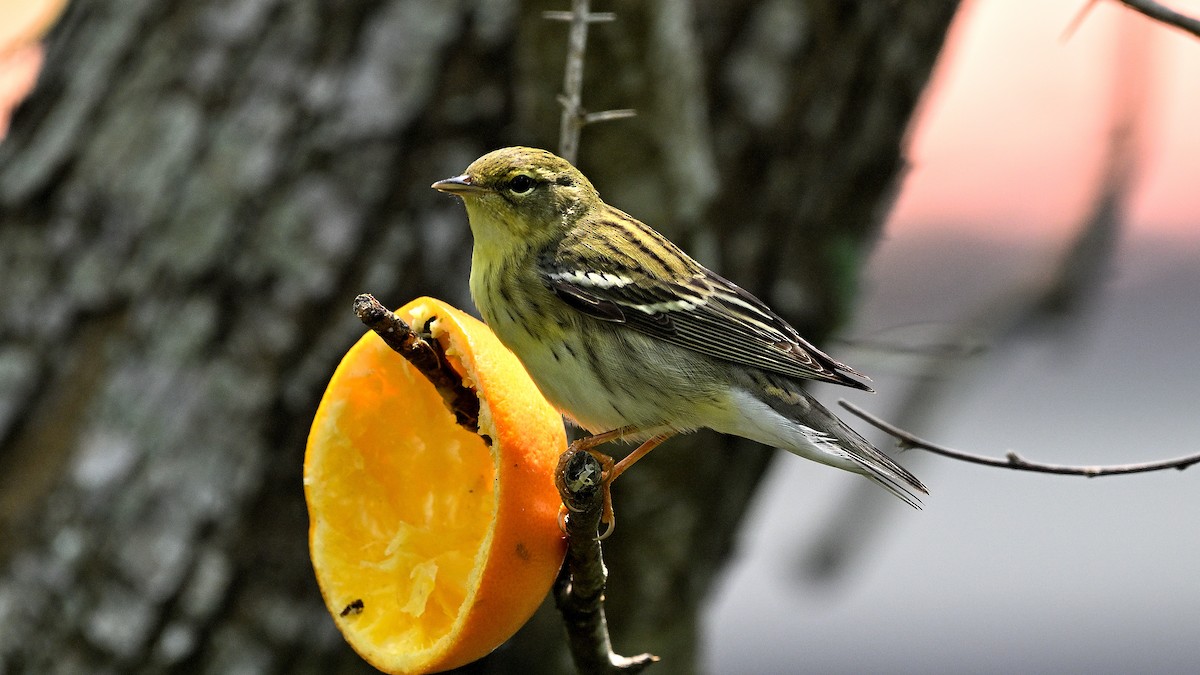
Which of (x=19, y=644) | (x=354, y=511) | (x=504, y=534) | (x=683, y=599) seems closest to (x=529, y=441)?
(x=504, y=534)

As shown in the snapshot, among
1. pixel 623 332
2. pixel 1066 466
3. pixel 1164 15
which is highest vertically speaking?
pixel 1164 15

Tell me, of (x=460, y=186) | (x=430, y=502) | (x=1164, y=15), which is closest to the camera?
(x=1164, y=15)

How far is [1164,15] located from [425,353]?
4.79 feet

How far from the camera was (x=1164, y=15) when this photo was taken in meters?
2.25

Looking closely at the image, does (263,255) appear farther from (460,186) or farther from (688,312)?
(688,312)

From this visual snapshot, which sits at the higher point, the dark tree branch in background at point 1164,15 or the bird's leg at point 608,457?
the dark tree branch in background at point 1164,15

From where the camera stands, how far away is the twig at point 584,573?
225 cm

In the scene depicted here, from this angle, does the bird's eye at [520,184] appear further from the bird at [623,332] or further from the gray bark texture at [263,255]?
the gray bark texture at [263,255]

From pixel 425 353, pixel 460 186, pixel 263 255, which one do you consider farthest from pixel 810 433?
pixel 263 255

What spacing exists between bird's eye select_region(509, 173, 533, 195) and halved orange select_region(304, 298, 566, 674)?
45cm

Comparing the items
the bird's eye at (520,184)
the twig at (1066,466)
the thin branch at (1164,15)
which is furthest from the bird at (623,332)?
the thin branch at (1164,15)

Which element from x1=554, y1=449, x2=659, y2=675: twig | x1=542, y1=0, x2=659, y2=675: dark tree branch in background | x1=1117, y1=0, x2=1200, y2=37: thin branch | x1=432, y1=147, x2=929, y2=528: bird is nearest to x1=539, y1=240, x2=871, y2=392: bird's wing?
x1=432, y1=147, x2=929, y2=528: bird

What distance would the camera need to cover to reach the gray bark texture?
12.8 feet

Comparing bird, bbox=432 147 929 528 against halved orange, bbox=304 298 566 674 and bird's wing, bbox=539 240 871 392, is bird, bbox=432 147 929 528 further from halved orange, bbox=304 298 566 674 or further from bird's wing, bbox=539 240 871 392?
halved orange, bbox=304 298 566 674
